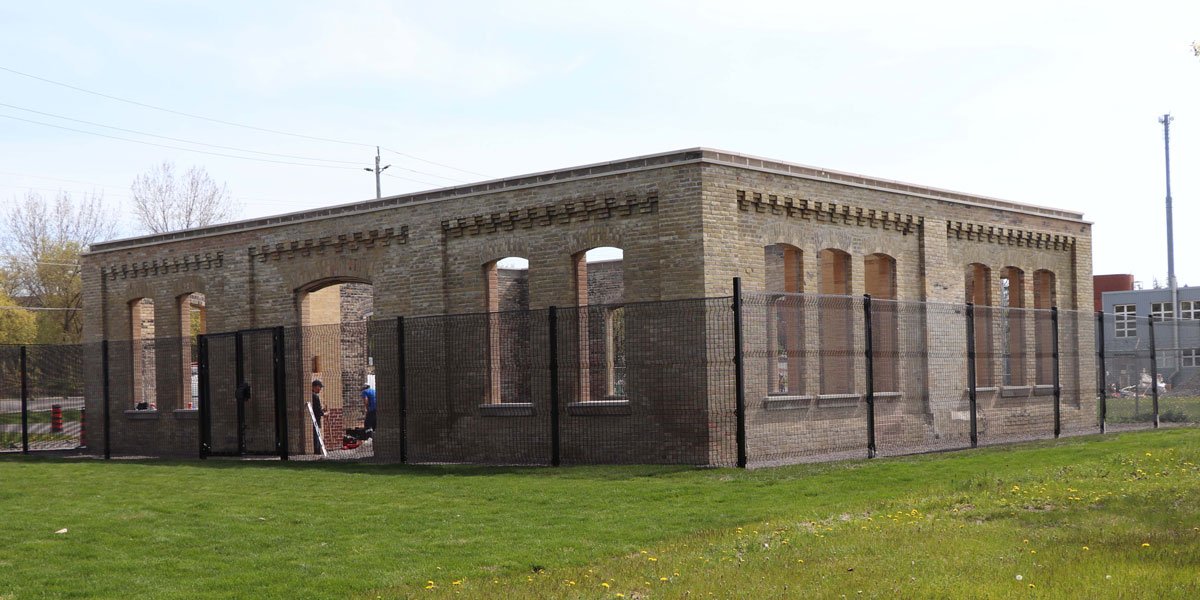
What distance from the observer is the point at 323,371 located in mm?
24938

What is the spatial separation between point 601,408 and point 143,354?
11.9m

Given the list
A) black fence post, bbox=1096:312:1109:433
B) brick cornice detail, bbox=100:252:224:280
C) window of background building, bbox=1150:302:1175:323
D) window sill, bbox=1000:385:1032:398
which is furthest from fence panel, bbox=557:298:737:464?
window of background building, bbox=1150:302:1175:323

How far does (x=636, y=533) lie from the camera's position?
11000mm

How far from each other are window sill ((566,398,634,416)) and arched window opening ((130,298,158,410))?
32.9ft

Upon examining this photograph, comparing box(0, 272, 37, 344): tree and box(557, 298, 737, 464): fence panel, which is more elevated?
box(0, 272, 37, 344): tree

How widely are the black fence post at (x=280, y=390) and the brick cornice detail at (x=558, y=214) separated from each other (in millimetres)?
3393

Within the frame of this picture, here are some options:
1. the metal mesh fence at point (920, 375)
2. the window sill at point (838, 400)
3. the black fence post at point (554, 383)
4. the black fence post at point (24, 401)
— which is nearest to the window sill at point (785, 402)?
the window sill at point (838, 400)

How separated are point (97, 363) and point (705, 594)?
69.5 ft

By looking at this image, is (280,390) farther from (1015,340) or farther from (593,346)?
(1015,340)

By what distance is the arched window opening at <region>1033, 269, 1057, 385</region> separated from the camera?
24.5m

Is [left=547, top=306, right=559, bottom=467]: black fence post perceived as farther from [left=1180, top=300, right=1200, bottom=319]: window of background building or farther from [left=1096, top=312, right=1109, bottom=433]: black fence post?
[left=1180, top=300, right=1200, bottom=319]: window of background building

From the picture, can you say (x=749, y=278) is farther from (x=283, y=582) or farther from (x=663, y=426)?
(x=283, y=582)

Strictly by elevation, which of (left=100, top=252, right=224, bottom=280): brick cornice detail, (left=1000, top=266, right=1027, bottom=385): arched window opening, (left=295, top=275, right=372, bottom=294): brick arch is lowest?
(left=1000, top=266, right=1027, bottom=385): arched window opening

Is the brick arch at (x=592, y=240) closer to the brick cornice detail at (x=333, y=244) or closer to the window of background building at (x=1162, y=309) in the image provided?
the brick cornice detail at (x=333, y=244)
